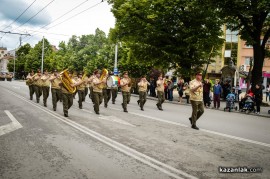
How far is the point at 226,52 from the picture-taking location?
5441 cm

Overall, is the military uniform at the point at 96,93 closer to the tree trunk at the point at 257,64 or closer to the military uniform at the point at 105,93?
the military uniform at the point at 105,93

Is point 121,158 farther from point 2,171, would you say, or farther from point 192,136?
point 192,136

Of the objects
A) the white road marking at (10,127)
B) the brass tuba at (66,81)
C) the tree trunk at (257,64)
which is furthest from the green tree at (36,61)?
the white road marking at (10,127)

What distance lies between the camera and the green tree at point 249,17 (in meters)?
20.6

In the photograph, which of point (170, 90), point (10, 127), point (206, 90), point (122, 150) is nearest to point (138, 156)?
point (122, 150)

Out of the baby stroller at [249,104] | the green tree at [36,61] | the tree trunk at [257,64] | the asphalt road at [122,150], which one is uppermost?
the green tree at [36,61]

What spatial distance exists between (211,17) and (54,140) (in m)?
21.3

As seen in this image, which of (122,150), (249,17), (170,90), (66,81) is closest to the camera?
(122,150)

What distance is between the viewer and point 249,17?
23.4 m

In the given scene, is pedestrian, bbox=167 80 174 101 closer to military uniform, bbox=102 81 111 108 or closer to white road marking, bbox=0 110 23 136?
military uniform, bbox=102 81 111 108

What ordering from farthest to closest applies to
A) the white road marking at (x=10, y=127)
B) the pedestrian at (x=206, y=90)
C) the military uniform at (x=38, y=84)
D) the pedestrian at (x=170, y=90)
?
the pedestrian at (x=170, y=90)
the pedestrian at (x=206, y=90)
the military uniform at (x=38, y=84)
the white road marking at (x=10, y=127)

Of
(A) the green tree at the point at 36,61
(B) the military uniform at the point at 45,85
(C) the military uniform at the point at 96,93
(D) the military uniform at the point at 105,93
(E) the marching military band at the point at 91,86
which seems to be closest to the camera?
(E) the marching military band at the point at 91,86

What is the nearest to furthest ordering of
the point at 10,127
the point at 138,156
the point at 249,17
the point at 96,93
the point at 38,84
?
the point at 138,156 < the point at 10,127 < the point at 96,93 < the point at 38,84 < the point at 249,17

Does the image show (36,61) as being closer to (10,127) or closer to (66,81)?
(66,81)
